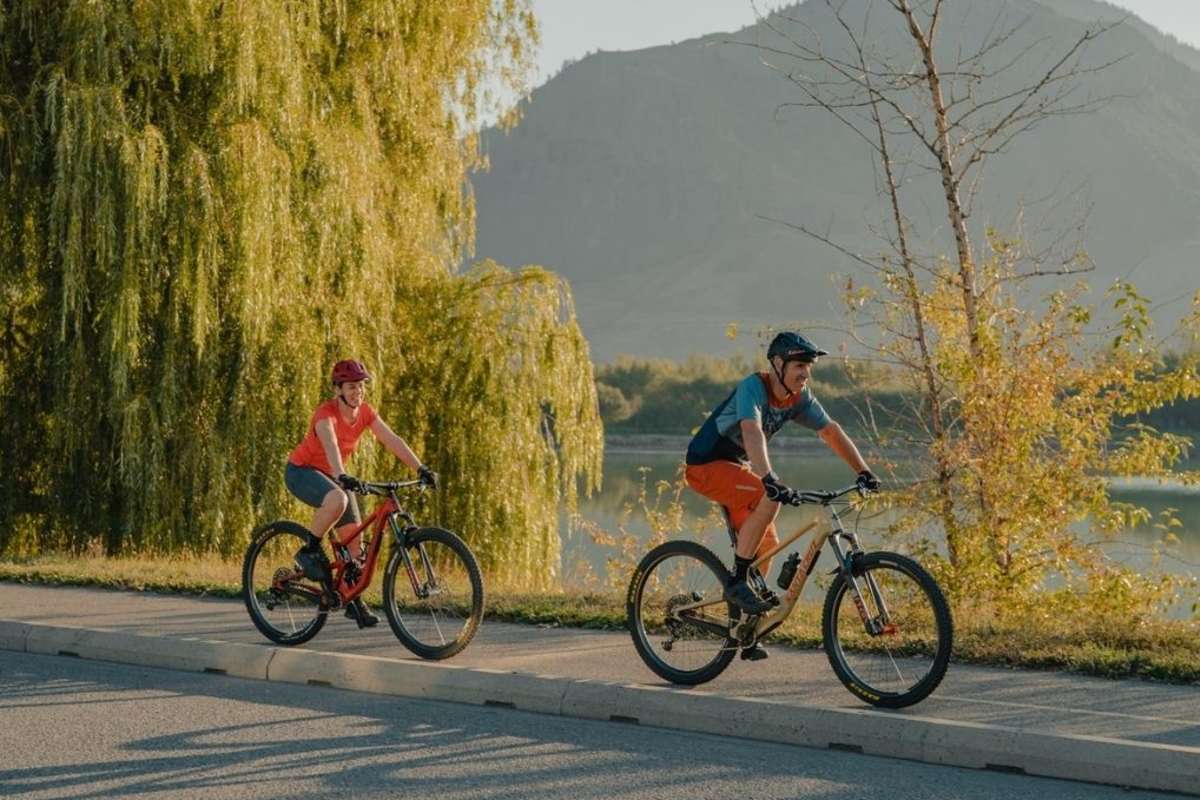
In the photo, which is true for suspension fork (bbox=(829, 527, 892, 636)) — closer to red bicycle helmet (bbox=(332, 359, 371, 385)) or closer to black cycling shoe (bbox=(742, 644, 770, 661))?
black cycling shoe (bbox=(742, 644, 770, 661))

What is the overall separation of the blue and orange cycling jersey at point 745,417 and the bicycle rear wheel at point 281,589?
288 cm

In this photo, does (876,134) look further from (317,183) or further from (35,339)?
(35,339)

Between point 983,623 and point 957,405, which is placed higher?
point 957,405

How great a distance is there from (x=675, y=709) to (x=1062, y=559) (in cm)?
594

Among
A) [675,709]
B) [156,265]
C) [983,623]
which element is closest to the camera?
[675,709]

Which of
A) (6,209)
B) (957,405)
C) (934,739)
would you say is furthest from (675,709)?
(6,209)

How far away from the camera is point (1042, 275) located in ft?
42.8

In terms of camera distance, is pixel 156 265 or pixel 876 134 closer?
pixel 876 134

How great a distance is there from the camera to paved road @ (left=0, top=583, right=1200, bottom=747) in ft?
22.2

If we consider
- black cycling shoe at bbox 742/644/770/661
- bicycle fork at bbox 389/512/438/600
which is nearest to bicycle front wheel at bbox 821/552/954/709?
black cycling shoe at bbox 742/644/770/661

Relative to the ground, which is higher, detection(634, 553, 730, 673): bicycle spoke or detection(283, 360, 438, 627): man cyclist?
detection(283, 360, 438, 627): man cyclist

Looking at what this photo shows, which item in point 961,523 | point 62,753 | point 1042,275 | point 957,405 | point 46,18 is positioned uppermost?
point 46,18

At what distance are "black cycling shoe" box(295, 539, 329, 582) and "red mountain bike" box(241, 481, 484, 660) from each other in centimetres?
4

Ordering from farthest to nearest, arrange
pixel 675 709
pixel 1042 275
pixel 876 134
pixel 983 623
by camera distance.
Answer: pixel 876 134
pixel 1042 275
pixel 983 623
pixel 675 709
